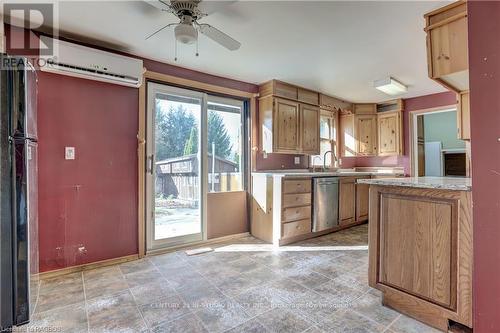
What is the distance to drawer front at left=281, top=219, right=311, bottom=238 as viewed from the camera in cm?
345

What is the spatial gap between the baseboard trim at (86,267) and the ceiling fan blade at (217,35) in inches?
95.6

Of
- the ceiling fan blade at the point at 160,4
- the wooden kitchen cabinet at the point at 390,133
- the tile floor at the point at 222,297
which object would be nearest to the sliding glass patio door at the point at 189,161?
the tile floor at the point at 222,297

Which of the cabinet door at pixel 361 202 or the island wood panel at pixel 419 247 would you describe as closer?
the island wood panel at pixel 419 247

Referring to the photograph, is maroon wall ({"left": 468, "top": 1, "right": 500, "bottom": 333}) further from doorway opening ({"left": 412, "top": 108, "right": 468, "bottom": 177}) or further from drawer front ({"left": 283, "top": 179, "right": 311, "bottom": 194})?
doorway opening ({"left": 412, "top": 108, "right": 468, "bottom": 177})

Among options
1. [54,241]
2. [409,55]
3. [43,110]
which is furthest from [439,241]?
[43,110]

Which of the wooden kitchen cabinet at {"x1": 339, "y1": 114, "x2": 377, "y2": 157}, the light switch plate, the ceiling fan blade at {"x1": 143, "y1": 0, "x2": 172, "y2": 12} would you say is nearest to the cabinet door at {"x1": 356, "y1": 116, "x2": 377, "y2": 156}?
the wooden kitchen cabinet at {"x1": 339, "y1": 114, "x2": 377, "y2": 157}

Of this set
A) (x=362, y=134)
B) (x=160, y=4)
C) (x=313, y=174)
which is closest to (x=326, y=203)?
(x=313, y=174)

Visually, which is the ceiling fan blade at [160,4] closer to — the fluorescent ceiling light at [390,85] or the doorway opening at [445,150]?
the fluorescent ceiling light at [390,85]

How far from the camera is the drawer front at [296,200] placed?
3.47 metres

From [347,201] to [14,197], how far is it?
13.1 feet

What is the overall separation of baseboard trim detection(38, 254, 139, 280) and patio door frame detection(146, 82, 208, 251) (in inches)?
10.8

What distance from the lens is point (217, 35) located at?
206 cm

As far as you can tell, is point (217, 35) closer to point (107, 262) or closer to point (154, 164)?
point (154, 164)

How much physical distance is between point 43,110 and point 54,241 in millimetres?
1248
